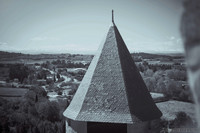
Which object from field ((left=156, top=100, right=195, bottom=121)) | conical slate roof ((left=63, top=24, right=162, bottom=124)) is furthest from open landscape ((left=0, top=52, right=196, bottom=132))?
conical slate roof ((left=63, top=24, right=162, bottom=124))

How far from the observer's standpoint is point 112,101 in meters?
7.19

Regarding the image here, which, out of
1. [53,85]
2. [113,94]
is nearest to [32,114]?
[53,85]

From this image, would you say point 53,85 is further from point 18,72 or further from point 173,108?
point 173,108

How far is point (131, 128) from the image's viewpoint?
22.6ft

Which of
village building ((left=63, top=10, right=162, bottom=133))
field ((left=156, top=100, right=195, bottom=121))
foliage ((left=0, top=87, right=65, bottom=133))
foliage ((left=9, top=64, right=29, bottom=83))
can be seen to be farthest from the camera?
field ((left=156, top=100, right=195, bottom=121))

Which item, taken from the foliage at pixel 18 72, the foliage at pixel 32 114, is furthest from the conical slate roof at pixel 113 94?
the foliage at pixel 18 72

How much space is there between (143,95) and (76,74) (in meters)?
25.2

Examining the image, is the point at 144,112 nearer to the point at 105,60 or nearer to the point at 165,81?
the point at 105,60

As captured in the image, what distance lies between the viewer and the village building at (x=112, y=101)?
6945 millimetres

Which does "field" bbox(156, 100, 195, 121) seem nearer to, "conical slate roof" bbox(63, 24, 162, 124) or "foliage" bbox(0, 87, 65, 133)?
"foliage" bbox(0, 87, 65, 133)

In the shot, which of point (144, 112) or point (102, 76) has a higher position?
point (102, 76)

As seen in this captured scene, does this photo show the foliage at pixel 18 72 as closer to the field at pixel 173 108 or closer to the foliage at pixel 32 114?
the foliage at pixel 32 114

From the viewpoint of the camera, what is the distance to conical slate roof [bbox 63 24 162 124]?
6.99 meters

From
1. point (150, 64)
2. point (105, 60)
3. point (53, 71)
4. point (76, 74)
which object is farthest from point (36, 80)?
point (105, 60)
